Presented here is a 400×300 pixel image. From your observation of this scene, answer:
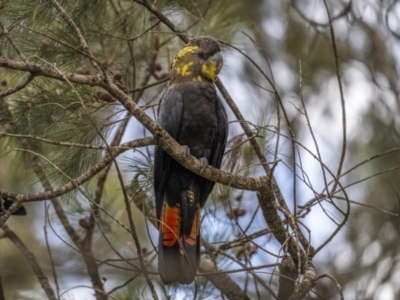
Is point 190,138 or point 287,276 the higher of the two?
point 190,138

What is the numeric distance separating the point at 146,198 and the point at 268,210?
0.86 meters

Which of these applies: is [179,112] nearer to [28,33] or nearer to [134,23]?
[134,23]

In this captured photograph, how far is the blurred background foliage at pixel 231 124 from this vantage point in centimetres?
302

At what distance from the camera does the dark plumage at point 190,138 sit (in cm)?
334

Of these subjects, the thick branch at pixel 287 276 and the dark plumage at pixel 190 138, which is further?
the dark plumage at pixel 190 138

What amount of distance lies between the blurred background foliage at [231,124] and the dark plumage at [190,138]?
110 mm

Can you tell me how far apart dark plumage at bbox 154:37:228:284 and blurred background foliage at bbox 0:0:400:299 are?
0.36ft

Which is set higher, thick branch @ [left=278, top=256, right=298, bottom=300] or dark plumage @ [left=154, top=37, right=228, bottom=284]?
dark plumage @ [left=154, top=37, right=228, bottom=284]

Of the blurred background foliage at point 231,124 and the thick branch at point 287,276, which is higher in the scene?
the blurred background foliage at point 231,124

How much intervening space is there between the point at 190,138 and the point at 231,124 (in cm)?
60

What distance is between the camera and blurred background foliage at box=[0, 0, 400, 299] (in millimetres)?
3020

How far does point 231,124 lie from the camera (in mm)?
3967

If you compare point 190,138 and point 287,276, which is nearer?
point 287,276

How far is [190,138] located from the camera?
3.41 metres
